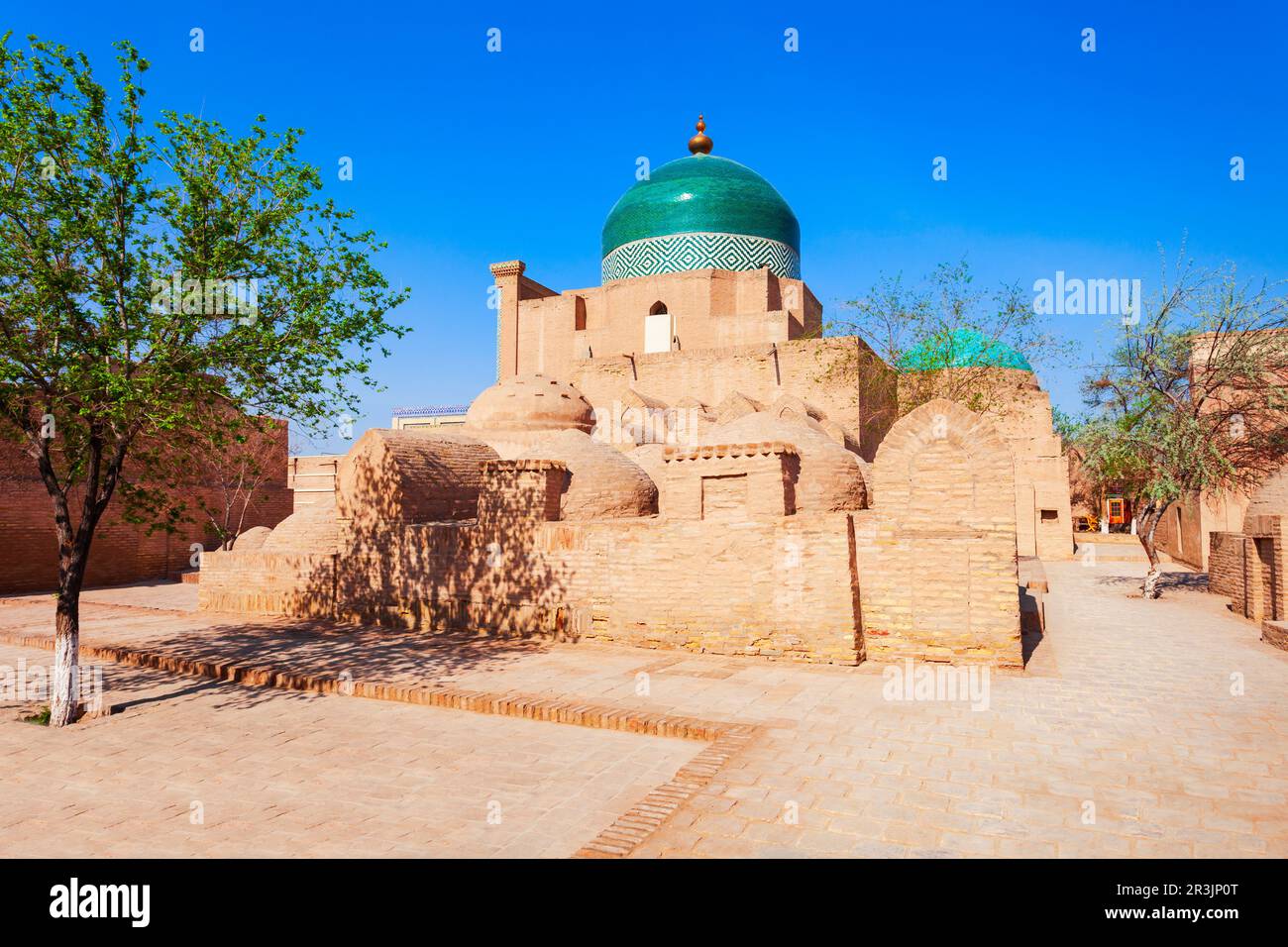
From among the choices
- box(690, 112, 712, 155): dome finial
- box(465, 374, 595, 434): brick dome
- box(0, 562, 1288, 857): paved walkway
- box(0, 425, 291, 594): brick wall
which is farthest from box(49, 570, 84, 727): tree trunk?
box(690, 112, 712, 155): dome finial

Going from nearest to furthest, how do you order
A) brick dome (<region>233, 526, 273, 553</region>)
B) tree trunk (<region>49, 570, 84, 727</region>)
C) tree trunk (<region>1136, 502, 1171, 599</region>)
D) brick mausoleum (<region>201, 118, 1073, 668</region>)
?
tree trunk (<region>49, 570, 84, 727</region>), brick mausoleum (<region>201, 118, 1073, 668</region>), tree trunk (<region>1136, 502, 1171, 599</region>), brick dome (<region>233, 526, 273, 553</region>)

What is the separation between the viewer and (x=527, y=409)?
47.8ft

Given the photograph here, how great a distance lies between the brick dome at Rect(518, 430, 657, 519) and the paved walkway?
1.91m

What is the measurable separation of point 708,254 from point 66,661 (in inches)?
893

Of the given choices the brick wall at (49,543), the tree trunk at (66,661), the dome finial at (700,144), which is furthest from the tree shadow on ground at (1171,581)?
the dome finial at (700,144)

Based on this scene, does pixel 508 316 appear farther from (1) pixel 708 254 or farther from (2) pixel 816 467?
(2) pixel 816 467

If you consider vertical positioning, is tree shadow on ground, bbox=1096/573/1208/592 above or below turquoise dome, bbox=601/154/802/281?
below

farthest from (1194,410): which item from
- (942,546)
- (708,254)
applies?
(708,254)

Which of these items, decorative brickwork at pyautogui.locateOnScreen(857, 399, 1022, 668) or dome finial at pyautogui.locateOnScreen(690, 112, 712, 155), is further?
dome finial at pyautogui.locateOnScreen(690, 112, 712, 155)

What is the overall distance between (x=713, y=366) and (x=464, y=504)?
11.4m

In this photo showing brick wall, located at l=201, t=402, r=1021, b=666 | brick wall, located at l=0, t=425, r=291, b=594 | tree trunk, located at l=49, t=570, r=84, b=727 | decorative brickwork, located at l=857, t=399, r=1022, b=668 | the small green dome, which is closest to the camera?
tree trunk, located at l=49, t=570, r=84, b=727

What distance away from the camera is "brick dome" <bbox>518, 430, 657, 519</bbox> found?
9914 mm

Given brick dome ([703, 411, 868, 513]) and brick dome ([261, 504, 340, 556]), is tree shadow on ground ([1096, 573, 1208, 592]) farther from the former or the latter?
brick dome ([261, 504, 340, 556])
